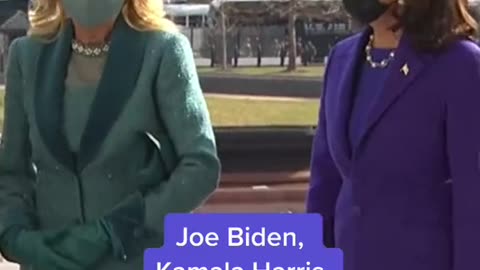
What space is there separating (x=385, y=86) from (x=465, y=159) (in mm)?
247

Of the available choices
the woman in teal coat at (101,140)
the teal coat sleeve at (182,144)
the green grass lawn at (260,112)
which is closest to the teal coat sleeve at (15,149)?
the woman in teal coat at (101,140)

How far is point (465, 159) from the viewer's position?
8.32ft

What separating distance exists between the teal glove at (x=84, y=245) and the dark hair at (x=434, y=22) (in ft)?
2.68

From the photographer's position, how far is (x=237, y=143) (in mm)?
8938

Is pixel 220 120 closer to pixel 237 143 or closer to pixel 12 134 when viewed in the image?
pixel 237 143

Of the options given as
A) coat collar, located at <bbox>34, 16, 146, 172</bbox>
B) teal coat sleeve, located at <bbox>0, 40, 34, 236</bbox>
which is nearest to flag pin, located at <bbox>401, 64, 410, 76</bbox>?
coat collar, located at <bbox>34, 16, 146, 172</bbox>

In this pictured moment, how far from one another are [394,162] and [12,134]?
0.89m

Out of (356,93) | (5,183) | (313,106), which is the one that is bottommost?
(313,106)

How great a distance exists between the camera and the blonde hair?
2723 millimetres

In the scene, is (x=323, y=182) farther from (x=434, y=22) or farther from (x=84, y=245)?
(x=84, y=245)

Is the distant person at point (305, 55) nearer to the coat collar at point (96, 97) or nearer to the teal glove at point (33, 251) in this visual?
the coat collar at point (96, 97)

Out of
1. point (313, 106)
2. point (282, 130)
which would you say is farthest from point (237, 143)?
point (313, 106)

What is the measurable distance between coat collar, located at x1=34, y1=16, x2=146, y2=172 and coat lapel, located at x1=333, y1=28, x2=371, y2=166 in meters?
0.48

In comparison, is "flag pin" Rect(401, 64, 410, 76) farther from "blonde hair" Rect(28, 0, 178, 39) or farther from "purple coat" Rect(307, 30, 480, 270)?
"blonde hair" Rect(28, 0, 178, 39)
